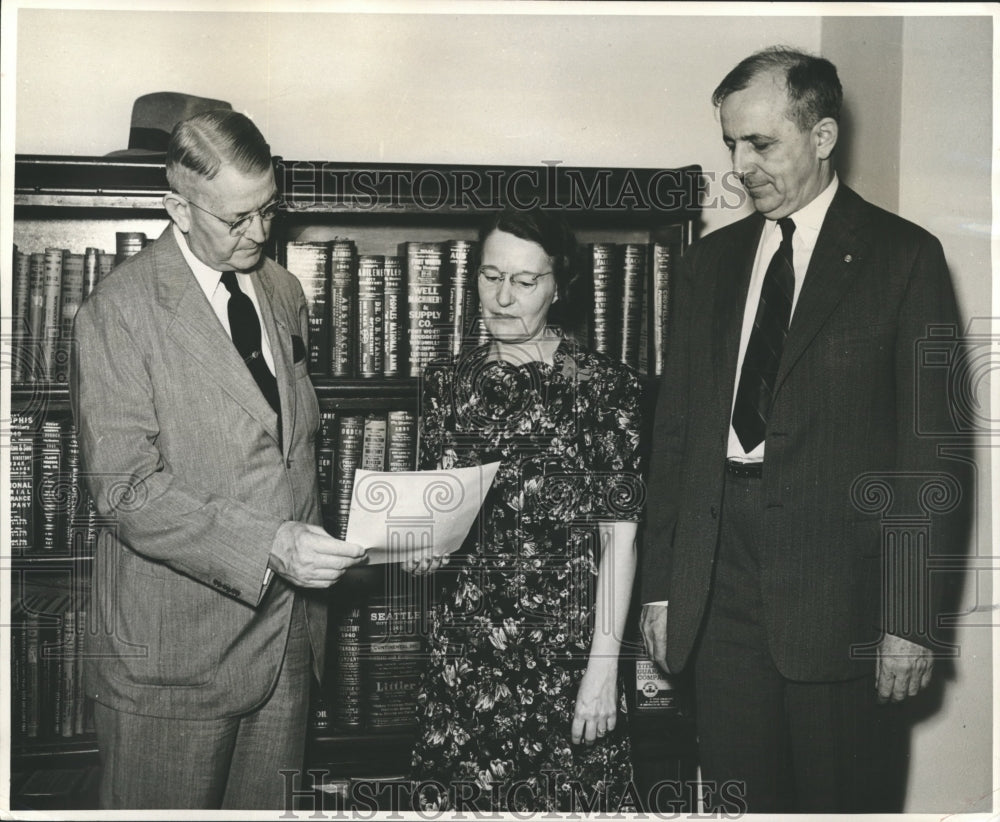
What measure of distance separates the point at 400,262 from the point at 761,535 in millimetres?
910

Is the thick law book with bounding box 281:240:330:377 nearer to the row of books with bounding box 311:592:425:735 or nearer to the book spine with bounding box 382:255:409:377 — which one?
the book spine with bounding box 382:255:409:377

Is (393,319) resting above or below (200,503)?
above

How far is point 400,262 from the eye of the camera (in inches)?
76.0

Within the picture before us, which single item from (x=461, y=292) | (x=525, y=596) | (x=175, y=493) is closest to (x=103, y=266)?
(x=175, y=493)

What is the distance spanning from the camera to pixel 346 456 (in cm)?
193

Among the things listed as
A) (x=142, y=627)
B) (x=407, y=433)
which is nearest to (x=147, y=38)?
(x=407, y=433)

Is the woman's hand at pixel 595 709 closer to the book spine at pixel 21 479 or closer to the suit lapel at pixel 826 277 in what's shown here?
the suit lapel at pixel 826 277

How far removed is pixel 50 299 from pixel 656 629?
4.52 ft

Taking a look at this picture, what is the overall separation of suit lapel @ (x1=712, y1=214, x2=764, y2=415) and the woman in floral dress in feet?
0.61

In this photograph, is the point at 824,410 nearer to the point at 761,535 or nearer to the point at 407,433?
the point at 761,535

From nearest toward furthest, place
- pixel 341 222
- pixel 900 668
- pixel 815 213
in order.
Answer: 1. pixel 900 668
2. pixel 815 213
3. pixel 341 222

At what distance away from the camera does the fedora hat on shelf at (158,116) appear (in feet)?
6.05

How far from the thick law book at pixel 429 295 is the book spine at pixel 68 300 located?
0.66 meters

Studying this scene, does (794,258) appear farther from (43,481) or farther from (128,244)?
(43,481)
